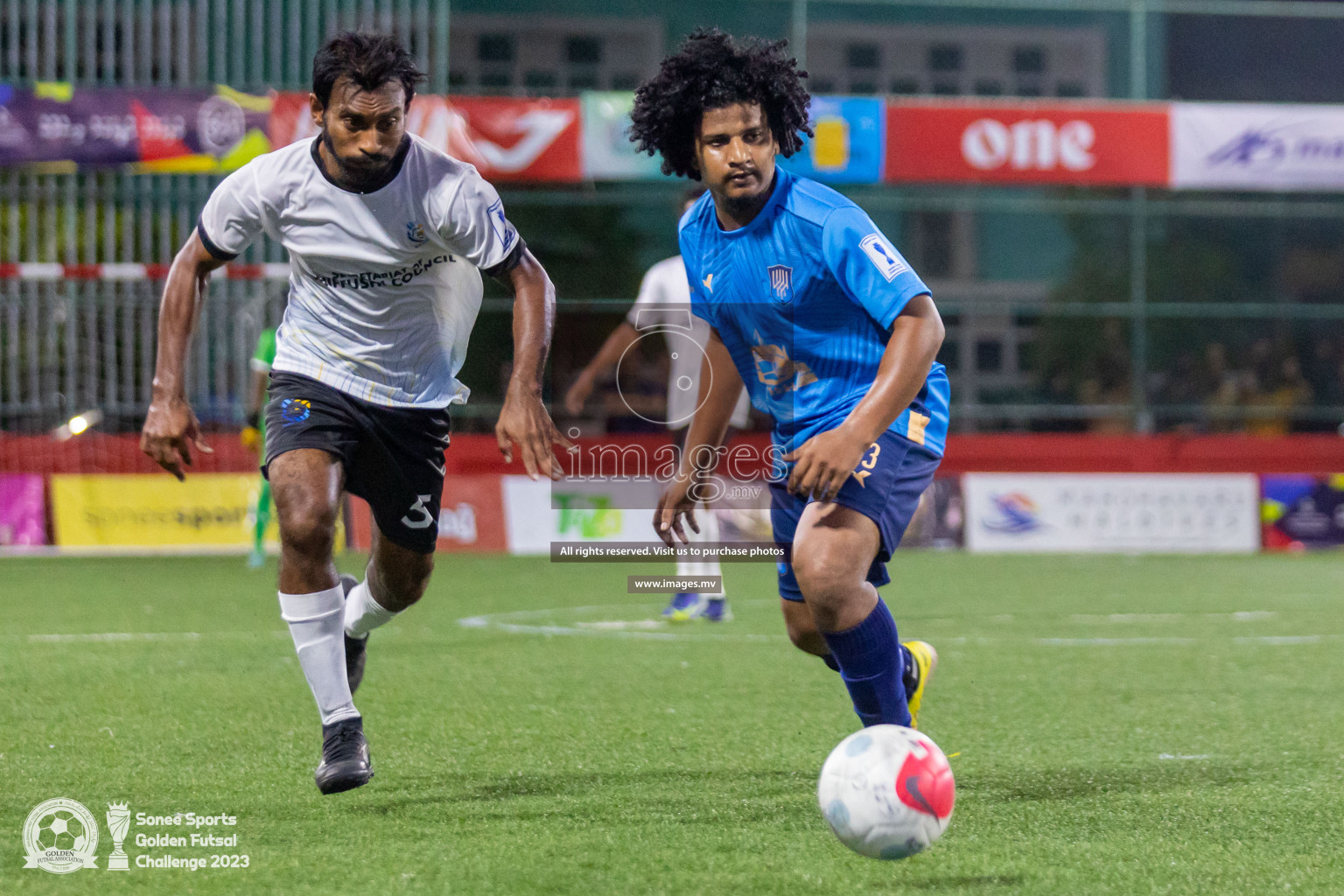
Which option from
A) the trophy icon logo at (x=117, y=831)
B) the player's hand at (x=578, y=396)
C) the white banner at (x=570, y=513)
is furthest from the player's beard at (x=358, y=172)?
the white banner at (x=570, y=513)

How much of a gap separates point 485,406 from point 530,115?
12.7ft

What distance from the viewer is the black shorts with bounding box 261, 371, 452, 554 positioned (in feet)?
15.7

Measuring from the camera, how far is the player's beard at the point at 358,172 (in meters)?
4.66

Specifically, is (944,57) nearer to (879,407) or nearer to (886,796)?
(879,407)

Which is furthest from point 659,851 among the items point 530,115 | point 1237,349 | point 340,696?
point 1237,349

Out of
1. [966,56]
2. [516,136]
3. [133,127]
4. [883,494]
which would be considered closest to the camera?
[883,494]

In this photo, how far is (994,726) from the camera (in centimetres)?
579

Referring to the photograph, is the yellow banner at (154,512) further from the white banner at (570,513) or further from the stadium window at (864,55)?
the stadium window at (864,55)

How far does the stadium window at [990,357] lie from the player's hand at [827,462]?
23.0m

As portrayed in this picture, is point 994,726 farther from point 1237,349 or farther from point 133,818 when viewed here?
point 1237,349

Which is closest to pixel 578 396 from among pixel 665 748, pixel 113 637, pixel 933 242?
pixel 113 637

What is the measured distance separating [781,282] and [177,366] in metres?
1.72

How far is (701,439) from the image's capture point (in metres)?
4.79

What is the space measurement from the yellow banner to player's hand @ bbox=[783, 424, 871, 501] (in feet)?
40.9
